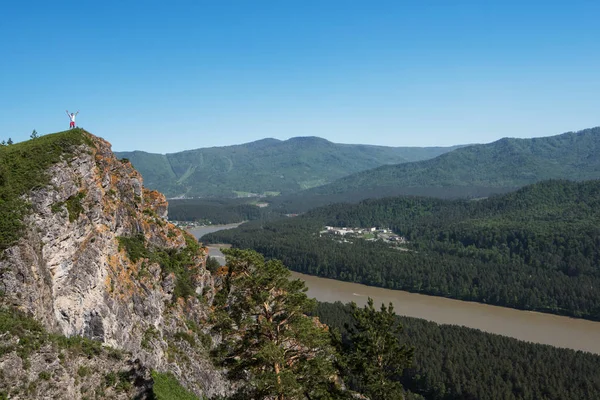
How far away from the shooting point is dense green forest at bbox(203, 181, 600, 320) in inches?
3019

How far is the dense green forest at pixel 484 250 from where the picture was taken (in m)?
76.7

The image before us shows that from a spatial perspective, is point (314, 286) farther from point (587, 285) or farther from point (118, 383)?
point (118, 383)

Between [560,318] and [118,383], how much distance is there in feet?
240

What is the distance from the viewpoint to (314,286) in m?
92.2

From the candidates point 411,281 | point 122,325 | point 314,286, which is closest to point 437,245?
point 411,281

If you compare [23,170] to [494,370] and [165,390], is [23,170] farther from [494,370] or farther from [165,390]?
[494,370]

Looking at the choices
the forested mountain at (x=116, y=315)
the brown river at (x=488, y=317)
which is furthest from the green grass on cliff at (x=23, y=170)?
the brown river at (x=488, y=317)

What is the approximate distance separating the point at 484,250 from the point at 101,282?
107 meters

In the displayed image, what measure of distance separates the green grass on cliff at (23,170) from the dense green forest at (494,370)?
91.0 ft

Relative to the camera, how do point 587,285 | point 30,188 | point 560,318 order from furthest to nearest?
point 587,285, point 560,318, point 30,188

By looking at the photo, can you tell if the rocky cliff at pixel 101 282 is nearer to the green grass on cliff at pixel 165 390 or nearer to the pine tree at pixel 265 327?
the green grass on cliff at pixel 165 390

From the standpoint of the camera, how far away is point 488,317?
2709 inches

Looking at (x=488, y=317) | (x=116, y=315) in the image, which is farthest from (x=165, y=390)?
(x=488, y=317)

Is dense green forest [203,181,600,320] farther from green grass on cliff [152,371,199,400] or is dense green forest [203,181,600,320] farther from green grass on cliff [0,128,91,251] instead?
green grass on cliff [0,128,91,251]
